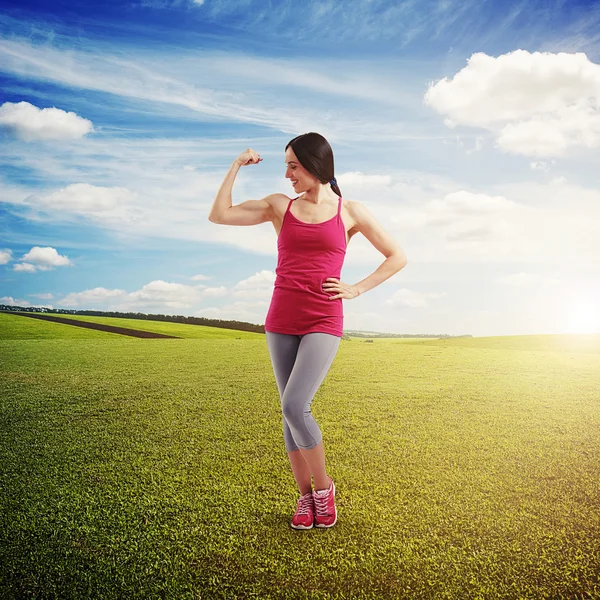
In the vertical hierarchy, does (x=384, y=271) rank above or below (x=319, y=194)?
below

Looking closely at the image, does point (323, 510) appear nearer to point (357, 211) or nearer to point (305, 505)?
point (305, 505)

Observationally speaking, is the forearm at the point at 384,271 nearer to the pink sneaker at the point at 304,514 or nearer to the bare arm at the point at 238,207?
the bare arm at the point at 238,207

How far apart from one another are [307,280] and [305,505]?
4.56 feet

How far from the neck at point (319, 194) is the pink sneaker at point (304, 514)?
1.84m

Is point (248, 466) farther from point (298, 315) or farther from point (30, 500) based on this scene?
point (298, 315)

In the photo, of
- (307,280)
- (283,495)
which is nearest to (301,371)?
(307,280)

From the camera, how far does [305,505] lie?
3199 mm

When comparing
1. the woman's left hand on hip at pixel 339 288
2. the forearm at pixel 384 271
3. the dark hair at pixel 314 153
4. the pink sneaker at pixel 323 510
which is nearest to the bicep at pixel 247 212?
the dark hair at pixel 314 153

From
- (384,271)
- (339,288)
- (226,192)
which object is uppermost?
(226,192)

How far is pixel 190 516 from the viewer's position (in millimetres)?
3314

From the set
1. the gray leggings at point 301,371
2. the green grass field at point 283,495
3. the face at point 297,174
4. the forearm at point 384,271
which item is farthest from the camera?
the forearm at point 384,271

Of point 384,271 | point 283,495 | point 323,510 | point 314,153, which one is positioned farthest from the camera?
point 283,495

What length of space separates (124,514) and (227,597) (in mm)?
1203

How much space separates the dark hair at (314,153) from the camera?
3.06 metres
